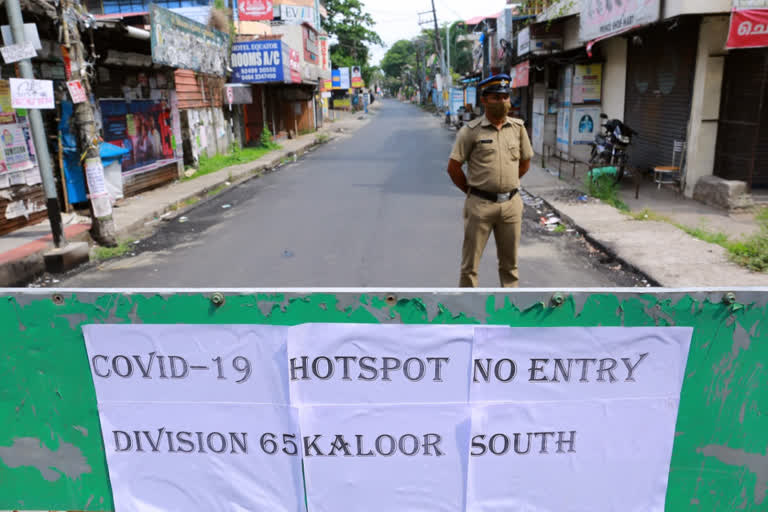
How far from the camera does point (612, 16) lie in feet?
39.2

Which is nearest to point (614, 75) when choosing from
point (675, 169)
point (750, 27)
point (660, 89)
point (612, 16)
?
point (660, 89)

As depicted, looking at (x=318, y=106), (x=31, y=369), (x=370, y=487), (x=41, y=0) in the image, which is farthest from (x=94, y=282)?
(x=318, y=106)

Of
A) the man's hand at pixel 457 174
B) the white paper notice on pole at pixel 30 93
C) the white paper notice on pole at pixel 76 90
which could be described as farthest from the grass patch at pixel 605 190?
the white paper notice on pole at pixel 30 93

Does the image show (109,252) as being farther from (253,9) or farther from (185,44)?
(253,9)

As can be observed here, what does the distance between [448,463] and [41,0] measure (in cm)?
851

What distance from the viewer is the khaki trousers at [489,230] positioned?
523cm

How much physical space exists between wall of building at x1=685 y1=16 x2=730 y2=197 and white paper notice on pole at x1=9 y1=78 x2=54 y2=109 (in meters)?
10.1

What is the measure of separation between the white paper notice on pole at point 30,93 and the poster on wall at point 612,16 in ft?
30.8

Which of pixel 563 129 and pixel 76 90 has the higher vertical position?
pixel 76 90

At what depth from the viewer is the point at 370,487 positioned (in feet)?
7.22

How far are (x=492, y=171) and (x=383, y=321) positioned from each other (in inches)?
131

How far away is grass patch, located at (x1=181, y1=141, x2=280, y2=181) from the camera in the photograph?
17.9m

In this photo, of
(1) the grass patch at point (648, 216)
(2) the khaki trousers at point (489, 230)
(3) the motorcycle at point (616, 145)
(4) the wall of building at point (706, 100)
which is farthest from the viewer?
(3) the motorcycle at point (616, 145)

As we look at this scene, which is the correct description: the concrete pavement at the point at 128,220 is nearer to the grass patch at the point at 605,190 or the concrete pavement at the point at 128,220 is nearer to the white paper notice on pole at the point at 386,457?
the white paper notice on pole at the point at 386,457
